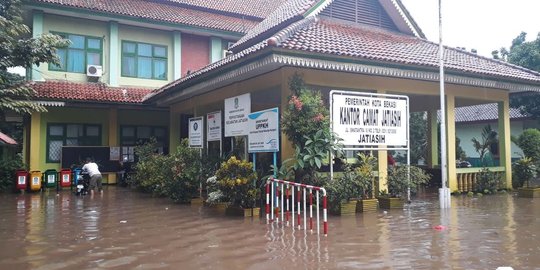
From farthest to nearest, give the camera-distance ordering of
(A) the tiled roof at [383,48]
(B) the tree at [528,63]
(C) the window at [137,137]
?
1. (B) the tree at [528,63]
2. (C) the window at [137,137]
3. (A) the tiled roof at [383,48]

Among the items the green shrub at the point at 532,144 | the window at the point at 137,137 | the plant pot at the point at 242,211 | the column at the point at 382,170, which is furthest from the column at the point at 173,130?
the green shrub at the point at 532,144

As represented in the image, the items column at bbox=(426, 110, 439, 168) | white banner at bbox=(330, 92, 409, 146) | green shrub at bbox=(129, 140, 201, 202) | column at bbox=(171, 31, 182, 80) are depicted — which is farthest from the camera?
column at bbox=(171, 31, 182, 80)

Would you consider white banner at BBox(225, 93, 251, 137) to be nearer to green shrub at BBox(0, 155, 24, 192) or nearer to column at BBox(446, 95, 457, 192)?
column at BBox(446, 95, 457, 192)

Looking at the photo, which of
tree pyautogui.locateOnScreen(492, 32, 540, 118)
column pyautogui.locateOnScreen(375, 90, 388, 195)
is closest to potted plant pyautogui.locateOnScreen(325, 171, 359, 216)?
column pyautogui.locateOnScreen(375, 90, 388, 195)

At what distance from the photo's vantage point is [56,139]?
57.2 ft

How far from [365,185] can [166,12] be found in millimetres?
13501

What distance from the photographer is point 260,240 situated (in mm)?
6723

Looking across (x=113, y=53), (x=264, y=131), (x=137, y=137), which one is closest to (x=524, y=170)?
(x=264, y=131)

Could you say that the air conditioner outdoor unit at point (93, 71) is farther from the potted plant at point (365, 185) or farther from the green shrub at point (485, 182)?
the green shrub at point (485, 182)

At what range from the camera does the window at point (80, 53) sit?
17.6 meters

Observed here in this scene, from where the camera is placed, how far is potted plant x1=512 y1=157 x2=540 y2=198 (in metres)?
12.2

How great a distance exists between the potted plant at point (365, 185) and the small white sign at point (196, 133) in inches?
180

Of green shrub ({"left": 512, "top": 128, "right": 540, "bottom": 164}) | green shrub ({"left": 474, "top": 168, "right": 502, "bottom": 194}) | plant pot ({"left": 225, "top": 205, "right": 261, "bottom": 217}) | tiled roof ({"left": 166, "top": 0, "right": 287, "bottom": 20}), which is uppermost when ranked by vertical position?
tiled roof ({"left": 166, "top": 0, "right": 287, "bottom": 20})

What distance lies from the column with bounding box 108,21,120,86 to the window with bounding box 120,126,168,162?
207 cm
